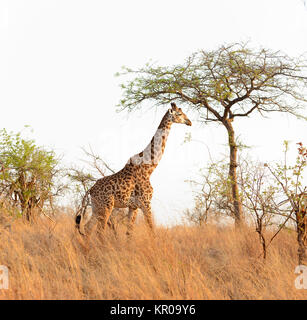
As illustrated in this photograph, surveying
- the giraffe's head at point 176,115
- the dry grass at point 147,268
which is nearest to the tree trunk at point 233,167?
the dry grass at point 147,268

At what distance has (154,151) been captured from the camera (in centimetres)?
817

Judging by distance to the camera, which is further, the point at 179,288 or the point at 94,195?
the point at 94,195

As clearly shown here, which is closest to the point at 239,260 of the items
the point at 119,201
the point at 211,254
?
the point at 211,254

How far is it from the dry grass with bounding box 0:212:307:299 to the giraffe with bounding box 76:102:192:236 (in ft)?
1.63

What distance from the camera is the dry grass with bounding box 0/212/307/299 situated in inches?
207

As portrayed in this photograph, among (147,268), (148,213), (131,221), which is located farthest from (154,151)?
(147,268)

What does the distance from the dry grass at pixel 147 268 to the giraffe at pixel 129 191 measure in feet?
1.63

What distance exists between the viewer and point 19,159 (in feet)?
40.0

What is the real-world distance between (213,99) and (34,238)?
7.50 metres

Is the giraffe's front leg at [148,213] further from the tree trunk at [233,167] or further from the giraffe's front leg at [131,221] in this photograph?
the tree trunk at [233,167]

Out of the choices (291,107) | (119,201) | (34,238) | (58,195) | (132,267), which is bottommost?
(132,267)

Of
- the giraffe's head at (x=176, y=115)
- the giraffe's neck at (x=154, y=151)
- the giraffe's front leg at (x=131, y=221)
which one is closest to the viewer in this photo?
the giraffe's front leg at (x=131, y=221)

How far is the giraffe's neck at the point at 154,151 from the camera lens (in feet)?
26.2
